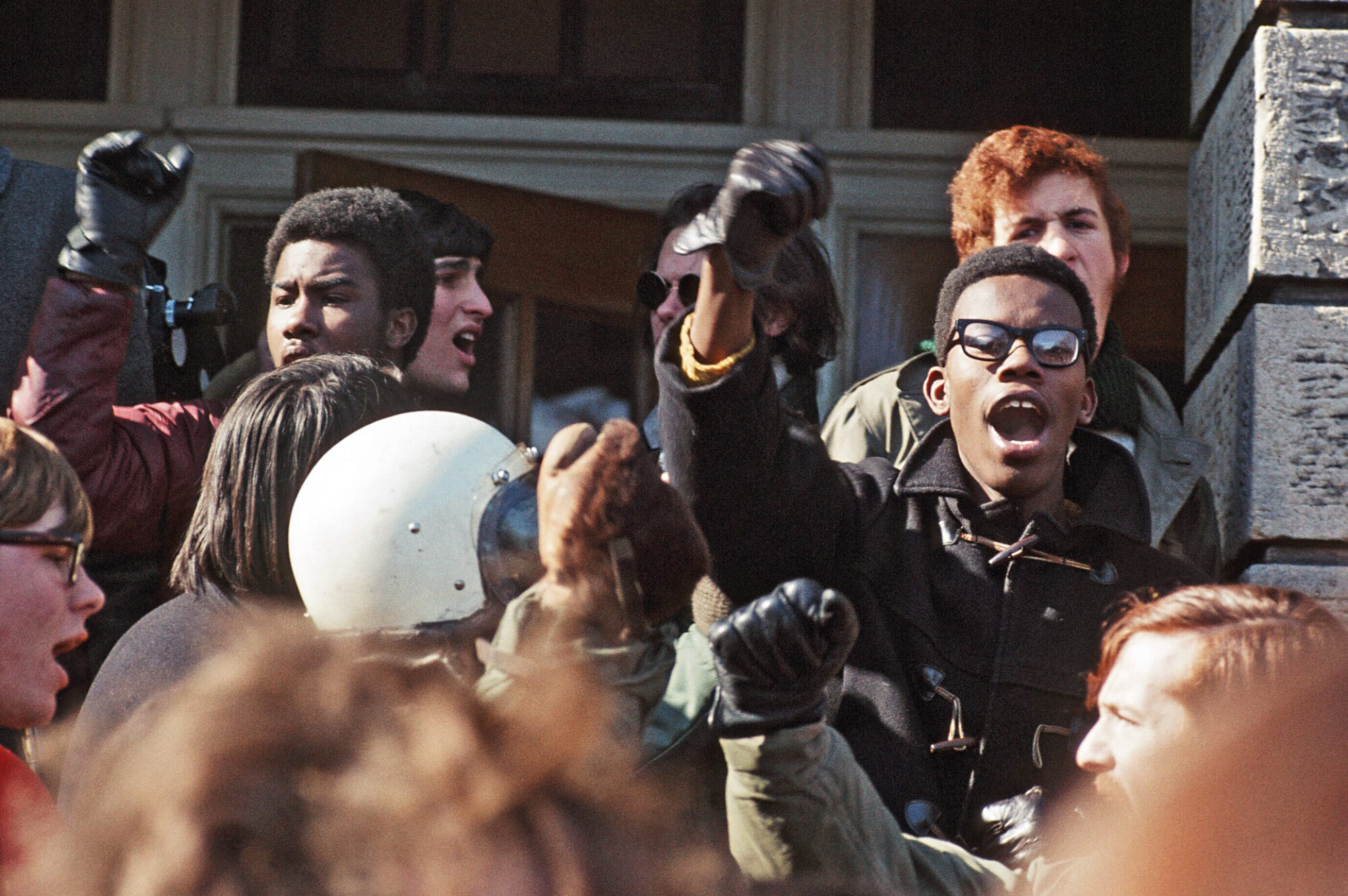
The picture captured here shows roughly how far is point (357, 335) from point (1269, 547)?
1.91 meters

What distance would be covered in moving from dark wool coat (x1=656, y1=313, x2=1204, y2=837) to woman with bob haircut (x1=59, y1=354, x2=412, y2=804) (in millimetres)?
532

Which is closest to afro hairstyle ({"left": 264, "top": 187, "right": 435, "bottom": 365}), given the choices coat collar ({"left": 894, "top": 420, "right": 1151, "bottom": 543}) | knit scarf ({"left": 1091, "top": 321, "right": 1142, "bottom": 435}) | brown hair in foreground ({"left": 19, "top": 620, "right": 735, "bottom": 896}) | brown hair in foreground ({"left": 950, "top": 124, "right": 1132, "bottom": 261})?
brown hair in foreground ({"left": 950, "top": 124, "right": 1132, "bottom": 261})

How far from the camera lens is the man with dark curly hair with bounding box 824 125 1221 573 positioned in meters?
3.63

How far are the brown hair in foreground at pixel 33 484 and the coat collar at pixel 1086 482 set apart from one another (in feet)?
4.19

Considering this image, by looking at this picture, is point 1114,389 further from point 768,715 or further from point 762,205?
point 768,715

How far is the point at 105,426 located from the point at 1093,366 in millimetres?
1873

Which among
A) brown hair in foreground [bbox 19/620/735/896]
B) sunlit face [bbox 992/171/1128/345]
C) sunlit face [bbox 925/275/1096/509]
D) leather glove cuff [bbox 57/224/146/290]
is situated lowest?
brown hair in foreground [bbox 19/620/735/896]

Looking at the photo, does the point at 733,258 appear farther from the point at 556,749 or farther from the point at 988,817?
the point at 556,749

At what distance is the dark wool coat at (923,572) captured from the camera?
2674 mm

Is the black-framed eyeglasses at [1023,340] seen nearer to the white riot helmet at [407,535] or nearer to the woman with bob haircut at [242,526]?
the white riot helmet at [407,535]

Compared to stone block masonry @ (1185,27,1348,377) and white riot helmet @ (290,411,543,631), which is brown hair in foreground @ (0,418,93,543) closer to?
white riot helmet @ (290,411,543,631)

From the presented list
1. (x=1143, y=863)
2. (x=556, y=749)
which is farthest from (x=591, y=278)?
(x=556, y=749)

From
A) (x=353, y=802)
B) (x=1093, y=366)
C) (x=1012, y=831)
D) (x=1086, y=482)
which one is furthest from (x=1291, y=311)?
(x=353, y=802)

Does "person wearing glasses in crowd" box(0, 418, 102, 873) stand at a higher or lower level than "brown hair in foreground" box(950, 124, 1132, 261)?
lower
